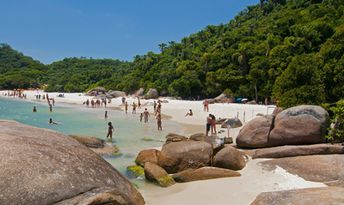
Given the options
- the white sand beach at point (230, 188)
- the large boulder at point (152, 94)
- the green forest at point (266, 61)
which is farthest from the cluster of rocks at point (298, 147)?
the large boulder at point (152, 94)

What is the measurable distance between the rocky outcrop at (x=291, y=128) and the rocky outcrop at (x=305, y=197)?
278 inches

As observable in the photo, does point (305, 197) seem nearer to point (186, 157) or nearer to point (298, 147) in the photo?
point (186, 157)

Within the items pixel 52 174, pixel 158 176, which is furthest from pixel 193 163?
pixel 52 174

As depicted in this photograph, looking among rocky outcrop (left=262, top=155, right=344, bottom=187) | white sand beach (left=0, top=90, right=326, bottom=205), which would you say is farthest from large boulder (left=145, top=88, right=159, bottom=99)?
rocky outcrop (left=262, top=155, right=344, bottom=187)

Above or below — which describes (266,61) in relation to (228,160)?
above

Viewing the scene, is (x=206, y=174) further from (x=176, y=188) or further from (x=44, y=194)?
(x=44, y=194)

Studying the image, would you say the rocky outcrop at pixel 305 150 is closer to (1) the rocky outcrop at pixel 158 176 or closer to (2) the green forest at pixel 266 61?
(1) the rocky outcrop at pixel 158 176

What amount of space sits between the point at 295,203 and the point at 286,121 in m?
8.24

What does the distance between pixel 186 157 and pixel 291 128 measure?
16.6 ft

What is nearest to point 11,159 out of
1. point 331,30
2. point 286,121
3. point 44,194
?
point 44,194

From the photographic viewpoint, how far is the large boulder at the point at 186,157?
12312 millimetres

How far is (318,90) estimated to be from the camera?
19312 mm

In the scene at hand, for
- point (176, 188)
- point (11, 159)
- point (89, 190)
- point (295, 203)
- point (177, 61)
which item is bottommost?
point (176, 188)

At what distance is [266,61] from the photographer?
176 feet
